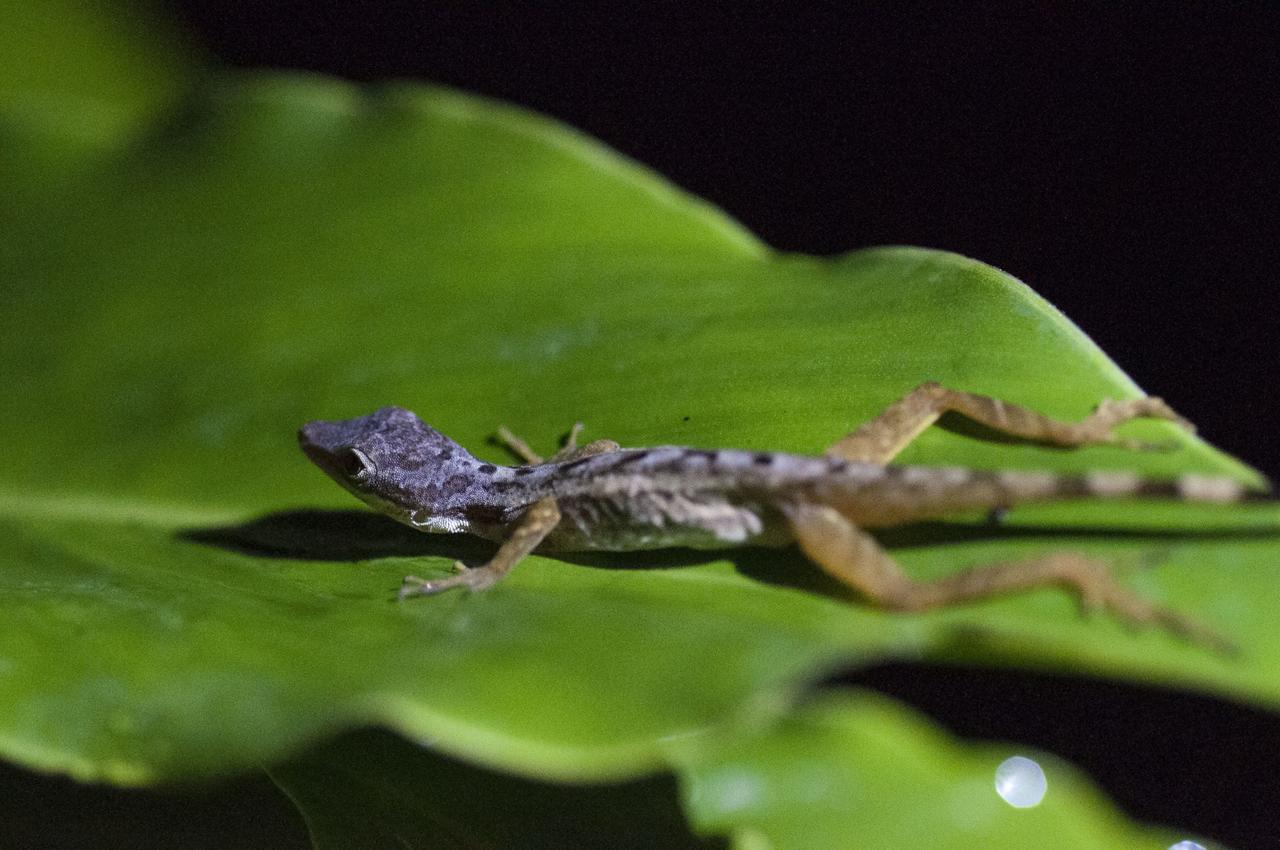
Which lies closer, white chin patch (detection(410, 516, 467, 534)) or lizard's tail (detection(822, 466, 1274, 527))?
lizard's tail (detection(822, 466, 1274, 527))

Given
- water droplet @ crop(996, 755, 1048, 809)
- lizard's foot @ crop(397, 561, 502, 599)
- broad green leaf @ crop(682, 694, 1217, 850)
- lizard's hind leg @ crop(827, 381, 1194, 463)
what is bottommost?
water droplet @ crop(996, 755, 1048, 809)

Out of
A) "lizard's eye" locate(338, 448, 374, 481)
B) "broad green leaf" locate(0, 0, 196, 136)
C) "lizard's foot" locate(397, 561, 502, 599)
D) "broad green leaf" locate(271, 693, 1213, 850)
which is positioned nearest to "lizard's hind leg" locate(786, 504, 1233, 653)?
"broad green leaf" locate(271, 693, 1213, 850)

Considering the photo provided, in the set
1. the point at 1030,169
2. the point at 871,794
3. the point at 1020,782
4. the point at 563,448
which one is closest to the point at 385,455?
the point at 563,448

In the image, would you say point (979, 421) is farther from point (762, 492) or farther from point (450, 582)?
point (450, 582)

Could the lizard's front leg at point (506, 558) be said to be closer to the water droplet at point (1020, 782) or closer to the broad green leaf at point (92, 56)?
the water droplet at point (1020, 782)

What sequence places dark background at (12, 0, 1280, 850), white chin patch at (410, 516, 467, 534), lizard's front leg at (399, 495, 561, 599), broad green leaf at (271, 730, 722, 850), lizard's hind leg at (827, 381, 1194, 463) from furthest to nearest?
dark background at (12, 0, 1280, 850) → white chin patch at (410, 516, 467, 534) → lizard's front leg at (399, 495, 561, 599) → broad green leaf at (271, 730, 722, 850) → lizard's hind leg at (827, 381, 1194, 463)

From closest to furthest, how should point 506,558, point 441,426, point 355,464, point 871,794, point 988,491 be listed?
1. point 988,491
2. point 871,794
3. point 506,558
4. point 355,464
5. point 441,426

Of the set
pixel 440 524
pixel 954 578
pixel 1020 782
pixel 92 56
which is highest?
pixel 92 56

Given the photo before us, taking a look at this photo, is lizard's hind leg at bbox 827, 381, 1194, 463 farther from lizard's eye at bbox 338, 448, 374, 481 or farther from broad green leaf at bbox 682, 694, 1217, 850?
lizard's eye at bbox 338, 448, 374, 481
